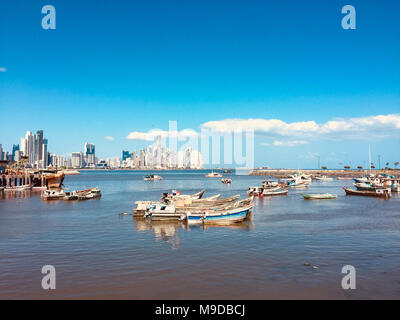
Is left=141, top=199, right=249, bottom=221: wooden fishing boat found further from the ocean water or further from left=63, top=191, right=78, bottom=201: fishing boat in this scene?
left=63, top=191, right=78, bottom=201: fishing boat

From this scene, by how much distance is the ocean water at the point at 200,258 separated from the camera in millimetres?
14695

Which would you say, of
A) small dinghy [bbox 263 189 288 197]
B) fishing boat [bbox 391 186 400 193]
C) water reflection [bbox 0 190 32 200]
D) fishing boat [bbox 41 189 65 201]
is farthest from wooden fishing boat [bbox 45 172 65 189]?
fishing boat [bbox 391 186 400 193]

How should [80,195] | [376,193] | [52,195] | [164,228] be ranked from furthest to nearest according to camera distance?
[376,193] < [80,195] < [52,195] < [164,228]

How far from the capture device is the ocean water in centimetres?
1470

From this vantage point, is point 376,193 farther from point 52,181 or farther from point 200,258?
point 52,181

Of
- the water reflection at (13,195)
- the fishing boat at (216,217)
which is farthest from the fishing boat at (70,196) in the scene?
the fishing boat at (216,217)

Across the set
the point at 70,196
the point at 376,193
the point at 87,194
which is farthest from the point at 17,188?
the point at 376,193

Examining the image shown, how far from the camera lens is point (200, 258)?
1991 centimetres

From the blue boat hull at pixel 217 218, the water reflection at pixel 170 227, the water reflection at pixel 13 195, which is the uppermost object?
the blue boat hull at pixel 217 218

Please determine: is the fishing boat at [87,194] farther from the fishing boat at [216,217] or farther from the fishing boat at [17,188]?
the fishing boat at [216,217]

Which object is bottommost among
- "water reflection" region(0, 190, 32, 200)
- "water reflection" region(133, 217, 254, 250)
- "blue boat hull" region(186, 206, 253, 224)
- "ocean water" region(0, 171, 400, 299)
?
"water reflection" region(0, 190, 32, 200)

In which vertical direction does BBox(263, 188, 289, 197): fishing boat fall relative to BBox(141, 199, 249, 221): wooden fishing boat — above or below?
Answer: below

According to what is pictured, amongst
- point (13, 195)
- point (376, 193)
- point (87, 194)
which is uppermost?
point (87, 194)
